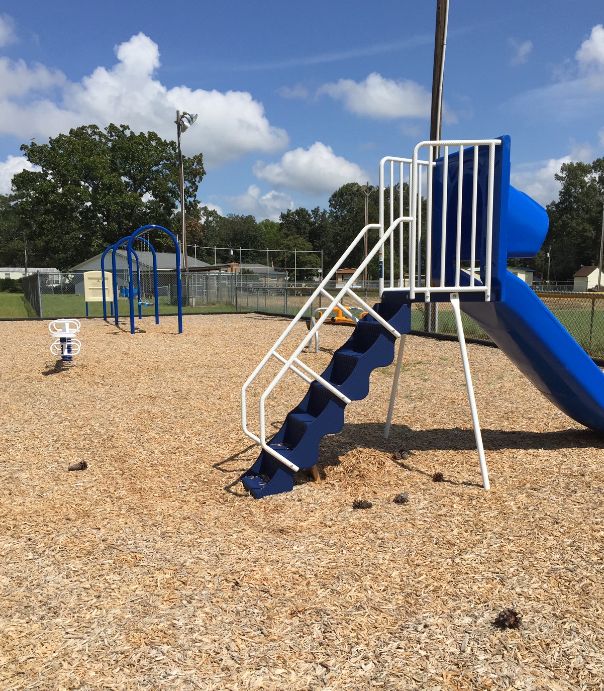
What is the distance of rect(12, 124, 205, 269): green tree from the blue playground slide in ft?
159

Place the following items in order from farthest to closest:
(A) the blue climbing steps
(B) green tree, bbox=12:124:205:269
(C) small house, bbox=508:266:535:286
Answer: (C) small house, bbox=508:266:535:286 → (B) green tree, bbox=12:124:205:269 → (A) the blue climbing steps

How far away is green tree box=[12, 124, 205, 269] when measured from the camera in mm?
49375

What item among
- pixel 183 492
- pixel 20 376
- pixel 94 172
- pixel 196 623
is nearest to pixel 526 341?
pixel 183 492

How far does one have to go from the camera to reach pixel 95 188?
5078cm

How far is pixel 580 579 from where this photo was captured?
3.37 meters

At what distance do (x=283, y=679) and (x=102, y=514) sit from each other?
2.40 m

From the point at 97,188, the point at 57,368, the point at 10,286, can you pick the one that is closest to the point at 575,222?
the point at 97,188

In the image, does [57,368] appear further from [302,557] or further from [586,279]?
[586,279]

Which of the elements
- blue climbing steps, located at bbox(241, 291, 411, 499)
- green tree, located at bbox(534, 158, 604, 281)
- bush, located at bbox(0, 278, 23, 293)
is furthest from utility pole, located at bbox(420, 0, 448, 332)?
green tree, located at bbox(534, 158, 604, 281)

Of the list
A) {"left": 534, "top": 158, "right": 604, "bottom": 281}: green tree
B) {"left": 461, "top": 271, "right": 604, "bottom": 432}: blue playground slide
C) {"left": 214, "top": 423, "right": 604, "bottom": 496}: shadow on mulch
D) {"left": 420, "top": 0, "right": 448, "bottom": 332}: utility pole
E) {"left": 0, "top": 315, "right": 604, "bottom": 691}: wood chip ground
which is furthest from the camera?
{"left": 534, "top": 158, "right": 604, "bottom": 281}: green tree

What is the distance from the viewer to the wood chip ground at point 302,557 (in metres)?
2.71

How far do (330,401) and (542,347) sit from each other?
2.13m

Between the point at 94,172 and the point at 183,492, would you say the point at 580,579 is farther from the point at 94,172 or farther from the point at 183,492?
the point at 94,172

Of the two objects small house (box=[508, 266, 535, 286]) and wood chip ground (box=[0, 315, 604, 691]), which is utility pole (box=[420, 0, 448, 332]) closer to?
wood chip ground (box=[0, 315, 604, 691])
